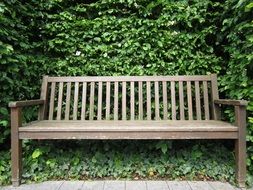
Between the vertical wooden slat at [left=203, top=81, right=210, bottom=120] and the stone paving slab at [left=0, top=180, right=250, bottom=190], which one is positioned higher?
the vertical wooden slat at [left=203, top=81, right=210, bottom=120]

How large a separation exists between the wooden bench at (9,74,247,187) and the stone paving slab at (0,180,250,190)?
7.1 inches

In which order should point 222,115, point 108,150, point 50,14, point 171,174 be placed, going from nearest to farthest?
point 171,174, point 108,150, point 222,115, point 50,14

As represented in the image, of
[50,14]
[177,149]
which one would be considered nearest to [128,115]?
[177,149]

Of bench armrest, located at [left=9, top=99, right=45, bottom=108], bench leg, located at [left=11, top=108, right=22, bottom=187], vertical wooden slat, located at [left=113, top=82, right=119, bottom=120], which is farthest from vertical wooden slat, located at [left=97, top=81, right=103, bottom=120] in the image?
bench leg, located at [left=11, top=108, right=22, bottom=187]

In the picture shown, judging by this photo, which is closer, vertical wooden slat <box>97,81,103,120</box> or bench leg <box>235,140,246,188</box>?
bench leg <box>235,140,246,188</box>

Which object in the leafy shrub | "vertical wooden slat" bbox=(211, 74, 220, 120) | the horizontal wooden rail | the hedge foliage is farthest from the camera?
the hedge foliage

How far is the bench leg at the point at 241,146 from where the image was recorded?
2.82m

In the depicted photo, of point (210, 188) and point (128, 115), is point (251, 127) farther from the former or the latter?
point (128, 115)

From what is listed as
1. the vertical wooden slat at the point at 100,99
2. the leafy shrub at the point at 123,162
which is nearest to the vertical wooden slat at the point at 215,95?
the leafy shrub at the point at 123,162

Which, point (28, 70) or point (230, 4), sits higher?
point (230, 4)

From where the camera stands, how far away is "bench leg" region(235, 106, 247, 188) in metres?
2.82

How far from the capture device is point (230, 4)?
11.2ft

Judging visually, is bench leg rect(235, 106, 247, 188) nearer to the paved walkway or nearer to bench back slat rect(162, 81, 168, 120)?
the paved walkway

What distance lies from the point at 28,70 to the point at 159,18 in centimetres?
175
